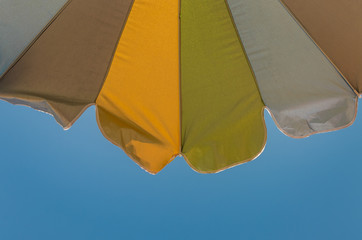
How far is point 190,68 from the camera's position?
10.3 ft

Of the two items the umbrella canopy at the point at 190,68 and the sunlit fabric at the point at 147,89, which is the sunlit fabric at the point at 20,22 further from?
the sunlit fabric at the point at 147,89

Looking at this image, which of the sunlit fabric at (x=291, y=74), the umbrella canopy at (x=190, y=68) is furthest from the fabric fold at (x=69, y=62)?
the sunlit fabric at (x=291, y=74)

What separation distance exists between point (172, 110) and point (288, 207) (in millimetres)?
4461

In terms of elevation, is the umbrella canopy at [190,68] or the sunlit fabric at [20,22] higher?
the sunlit fabric at [20,22]

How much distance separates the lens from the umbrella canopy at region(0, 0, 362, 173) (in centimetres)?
286

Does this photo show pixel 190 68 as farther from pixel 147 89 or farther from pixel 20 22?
pixel 20 22

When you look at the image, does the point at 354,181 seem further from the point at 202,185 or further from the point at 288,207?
the point at 202,185

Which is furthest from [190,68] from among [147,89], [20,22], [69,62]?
[20,22]

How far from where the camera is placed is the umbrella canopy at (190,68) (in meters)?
2.86

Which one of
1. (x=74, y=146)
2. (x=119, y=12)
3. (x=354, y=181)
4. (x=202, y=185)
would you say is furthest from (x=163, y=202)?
(x=119, y=12)

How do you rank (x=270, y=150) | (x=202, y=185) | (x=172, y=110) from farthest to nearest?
(x=202, y=185) → (x=270, y=150) → (x=172, y=110)

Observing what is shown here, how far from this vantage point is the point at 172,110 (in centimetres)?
312

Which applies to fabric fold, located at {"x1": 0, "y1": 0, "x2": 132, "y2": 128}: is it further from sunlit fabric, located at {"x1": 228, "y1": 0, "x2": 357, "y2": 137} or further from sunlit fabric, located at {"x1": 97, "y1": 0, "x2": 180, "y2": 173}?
sunlit fabric, located at {"x1": 228, "y1": 0, "x2": 357, "y2": 137}

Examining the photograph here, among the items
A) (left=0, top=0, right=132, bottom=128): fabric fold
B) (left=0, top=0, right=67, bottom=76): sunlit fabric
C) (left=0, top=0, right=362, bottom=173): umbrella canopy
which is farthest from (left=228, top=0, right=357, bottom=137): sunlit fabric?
(left=0, top=0, right=67, bottom=76): sunlit fabric
